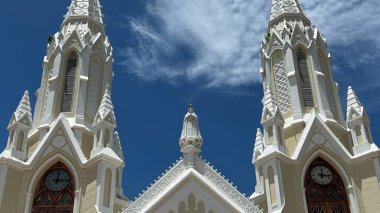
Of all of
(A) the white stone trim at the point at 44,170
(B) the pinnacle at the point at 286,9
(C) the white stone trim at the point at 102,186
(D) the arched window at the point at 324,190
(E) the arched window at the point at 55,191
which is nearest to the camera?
(C) the white stone trim at the point at 102,186

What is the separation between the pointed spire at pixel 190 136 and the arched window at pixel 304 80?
5.54m

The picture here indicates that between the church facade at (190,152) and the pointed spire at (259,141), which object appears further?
the pointed spire at (259,141)

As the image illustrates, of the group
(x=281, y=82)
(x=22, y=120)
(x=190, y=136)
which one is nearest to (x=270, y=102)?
(x=281, y=82)

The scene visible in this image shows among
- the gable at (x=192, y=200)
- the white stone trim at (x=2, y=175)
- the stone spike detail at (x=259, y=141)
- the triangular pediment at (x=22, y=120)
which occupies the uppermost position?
the stone spike detail at (x=259, y=141)

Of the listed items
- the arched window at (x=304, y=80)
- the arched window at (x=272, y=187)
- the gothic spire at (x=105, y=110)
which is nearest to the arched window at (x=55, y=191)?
the gothic spire at (x=105, y=110)

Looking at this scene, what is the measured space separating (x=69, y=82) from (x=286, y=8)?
12.0m

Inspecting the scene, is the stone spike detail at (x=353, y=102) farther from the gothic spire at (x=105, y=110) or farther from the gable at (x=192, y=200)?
the gothic spire at (x=105, y=110)

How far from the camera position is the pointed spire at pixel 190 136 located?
76.2 feet

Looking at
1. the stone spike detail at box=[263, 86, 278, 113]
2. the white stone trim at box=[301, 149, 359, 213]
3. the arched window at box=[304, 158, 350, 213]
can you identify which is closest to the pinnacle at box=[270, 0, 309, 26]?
the stone spike detail at box=[263, 86, 278, 113]

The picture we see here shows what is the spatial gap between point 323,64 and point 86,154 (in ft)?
40.7

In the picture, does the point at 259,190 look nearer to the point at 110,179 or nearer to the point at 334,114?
the point at 334,114

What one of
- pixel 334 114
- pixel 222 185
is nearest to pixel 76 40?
pixel 222 185

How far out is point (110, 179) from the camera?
22500mm

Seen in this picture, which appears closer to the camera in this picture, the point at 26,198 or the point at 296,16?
the point at 26,198
